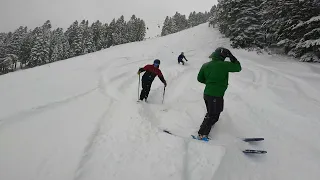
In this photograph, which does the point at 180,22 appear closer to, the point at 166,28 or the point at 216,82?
A: the point at 166,28

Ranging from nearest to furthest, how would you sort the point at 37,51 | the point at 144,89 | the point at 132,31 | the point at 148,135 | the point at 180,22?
1. the point at 148,135
2. the point at 144,89
3. the point at 37,51
4. the point at 132,31
5. the point at 180,22

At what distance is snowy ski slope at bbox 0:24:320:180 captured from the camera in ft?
14.3

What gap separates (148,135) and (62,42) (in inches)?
3295

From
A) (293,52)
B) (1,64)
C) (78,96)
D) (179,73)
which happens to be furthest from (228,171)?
(1,64)

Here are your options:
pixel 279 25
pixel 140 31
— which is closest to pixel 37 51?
pixel 140 31

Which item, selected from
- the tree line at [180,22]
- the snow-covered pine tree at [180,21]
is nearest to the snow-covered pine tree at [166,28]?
the tree line at [180,22]

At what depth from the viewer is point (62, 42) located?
8075 centimetres

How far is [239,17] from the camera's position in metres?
26.0

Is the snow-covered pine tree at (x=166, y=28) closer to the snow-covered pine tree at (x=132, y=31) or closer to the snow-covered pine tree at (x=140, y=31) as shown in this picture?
the snow-covered pine tree at (x=140, y=31)

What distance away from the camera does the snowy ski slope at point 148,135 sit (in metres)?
4.34

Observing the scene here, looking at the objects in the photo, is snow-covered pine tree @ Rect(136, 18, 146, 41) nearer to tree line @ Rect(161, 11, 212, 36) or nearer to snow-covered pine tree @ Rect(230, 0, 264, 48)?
tree line @ Rect(161, 11, 212, 36)

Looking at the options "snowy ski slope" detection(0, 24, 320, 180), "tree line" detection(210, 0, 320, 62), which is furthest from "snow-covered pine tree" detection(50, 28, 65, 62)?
"snowy ski slope" detection(0, 24, 320, 180)

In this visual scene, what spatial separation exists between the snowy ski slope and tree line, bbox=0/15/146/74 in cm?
6431

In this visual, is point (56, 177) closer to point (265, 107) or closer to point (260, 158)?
point (260, 158)
